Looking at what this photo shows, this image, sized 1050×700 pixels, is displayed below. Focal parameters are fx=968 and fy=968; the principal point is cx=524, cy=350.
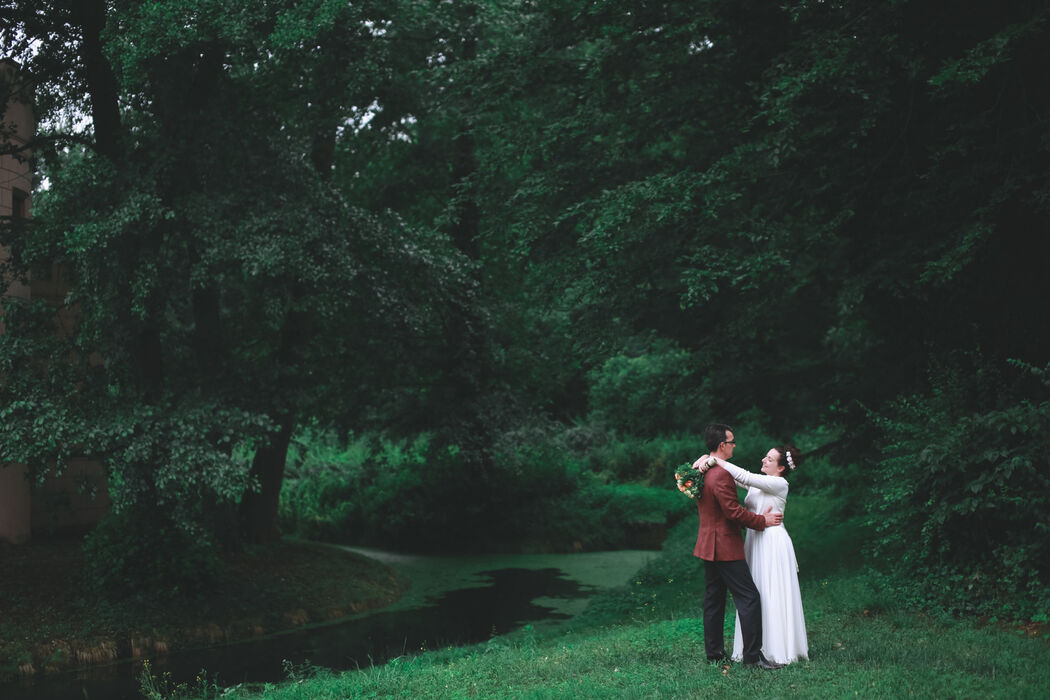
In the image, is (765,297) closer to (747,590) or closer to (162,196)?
(747,590)

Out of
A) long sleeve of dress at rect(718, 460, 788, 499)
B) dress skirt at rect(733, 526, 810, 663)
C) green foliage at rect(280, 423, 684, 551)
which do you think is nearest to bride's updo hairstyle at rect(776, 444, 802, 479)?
long sleeve of dress at rect(718, 460, 788, 499)

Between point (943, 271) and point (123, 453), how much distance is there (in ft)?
35.8

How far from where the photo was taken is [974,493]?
10008 millimetres

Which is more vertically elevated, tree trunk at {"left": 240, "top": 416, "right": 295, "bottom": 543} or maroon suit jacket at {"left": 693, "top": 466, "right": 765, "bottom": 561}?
maroon suit jacket at {"left": 693, "top": 466, "right": 765, "bottom": 561}

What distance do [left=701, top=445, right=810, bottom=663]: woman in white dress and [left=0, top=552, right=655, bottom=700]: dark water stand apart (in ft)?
17.3

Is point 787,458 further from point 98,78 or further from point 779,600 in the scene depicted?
point 98,78

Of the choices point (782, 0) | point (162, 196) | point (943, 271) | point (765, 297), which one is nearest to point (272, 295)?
point (162, 196)

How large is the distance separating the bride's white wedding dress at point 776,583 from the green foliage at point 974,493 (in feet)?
9.85

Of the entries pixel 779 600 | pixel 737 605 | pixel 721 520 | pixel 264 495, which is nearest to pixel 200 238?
pixel 264 495

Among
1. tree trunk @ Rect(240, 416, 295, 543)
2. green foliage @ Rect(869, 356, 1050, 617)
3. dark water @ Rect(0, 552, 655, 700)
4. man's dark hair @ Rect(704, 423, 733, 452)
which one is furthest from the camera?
tree trunk @ Rect(240, 416, 295, 543)

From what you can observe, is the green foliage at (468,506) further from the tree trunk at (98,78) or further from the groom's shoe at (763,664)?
the groom's shoe at (763,664)

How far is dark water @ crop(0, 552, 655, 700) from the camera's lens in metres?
12.7

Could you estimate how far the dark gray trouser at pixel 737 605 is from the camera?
7688 millimetres

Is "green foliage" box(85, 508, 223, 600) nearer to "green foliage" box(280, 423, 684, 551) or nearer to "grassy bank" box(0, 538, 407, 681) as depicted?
"grassy bank" box(0, 538, 407, 681)
